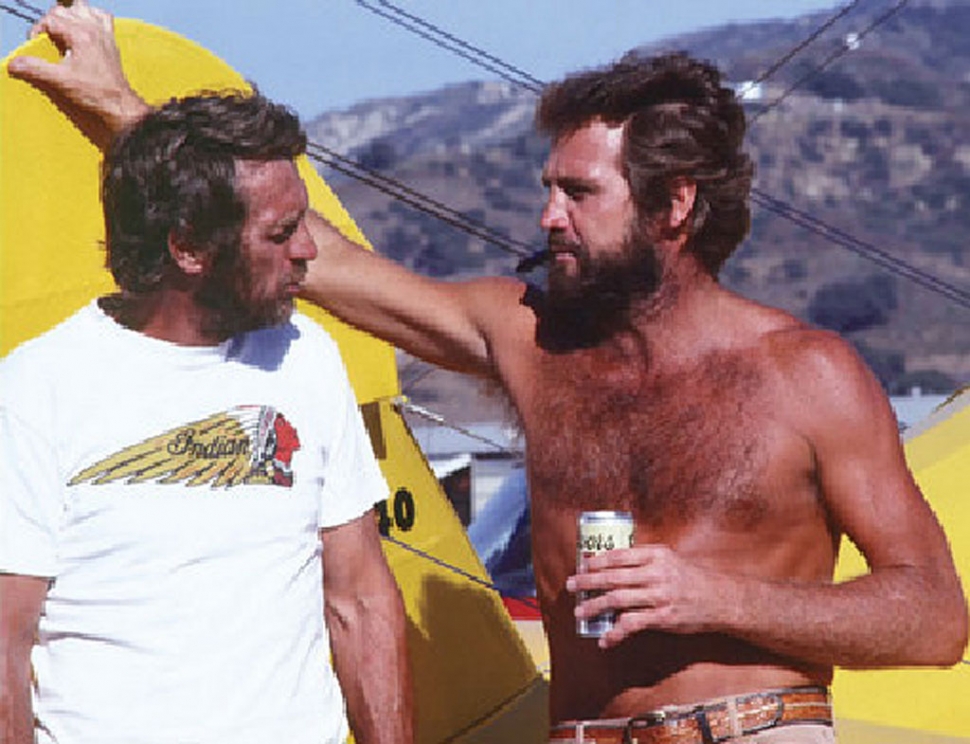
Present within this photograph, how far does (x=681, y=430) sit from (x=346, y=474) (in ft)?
2.32

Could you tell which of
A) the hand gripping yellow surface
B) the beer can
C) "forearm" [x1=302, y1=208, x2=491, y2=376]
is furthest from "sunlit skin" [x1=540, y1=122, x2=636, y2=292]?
the hand gripping yellow surface

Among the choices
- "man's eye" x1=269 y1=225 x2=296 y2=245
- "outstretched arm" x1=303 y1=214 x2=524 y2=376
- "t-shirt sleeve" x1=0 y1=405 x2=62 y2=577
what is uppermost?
"outstretched arm" x1=303 y1=214 x2=524 y2=376

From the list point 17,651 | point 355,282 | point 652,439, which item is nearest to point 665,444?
point 652,439

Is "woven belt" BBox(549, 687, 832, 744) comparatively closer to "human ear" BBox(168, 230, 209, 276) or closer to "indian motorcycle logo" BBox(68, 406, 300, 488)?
"indian motorcycle logo" BBox(68, 406, 300, 488)

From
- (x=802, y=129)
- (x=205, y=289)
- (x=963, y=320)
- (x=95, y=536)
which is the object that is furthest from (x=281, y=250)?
(x=802, y=129)

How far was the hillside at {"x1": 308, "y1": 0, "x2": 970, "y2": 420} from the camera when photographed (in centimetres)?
10156

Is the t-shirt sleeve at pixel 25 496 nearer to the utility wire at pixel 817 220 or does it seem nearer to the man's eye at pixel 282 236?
the man's eye at pixel 282 236

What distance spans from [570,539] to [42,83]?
1500 millimetres

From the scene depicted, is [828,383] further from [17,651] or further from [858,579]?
[17,651]

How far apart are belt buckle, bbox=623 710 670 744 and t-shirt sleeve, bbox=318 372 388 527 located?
0.68m

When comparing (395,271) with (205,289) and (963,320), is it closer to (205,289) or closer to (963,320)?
(205,289)

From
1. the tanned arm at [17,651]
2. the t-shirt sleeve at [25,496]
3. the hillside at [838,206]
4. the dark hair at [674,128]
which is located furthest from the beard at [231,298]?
the hillside at [838,206]

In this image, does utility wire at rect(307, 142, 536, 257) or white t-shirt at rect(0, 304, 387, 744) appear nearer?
white t-shirt at rect(0, 304, 387, 744)

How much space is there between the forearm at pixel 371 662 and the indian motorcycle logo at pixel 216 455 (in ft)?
1.26
